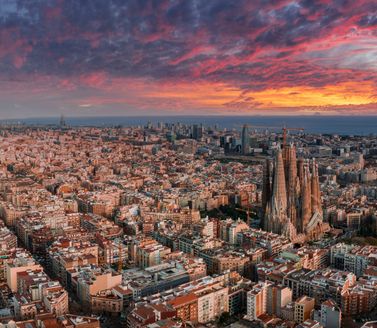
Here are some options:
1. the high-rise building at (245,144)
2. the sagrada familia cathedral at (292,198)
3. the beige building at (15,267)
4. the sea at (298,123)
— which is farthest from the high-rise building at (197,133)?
the beige building at (15,267)

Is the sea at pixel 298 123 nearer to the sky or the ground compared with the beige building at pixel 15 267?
nearer to the sky

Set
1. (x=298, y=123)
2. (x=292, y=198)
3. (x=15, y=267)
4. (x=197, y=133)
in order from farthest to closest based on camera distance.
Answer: (x=298, y=123) < (x=197, y=133) < (x=292, y=198) < (x=15, y=267)

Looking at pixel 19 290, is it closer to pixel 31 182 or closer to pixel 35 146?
pixel 31 182

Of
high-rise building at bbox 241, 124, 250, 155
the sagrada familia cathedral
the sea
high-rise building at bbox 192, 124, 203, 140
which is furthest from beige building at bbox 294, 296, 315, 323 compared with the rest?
the sea

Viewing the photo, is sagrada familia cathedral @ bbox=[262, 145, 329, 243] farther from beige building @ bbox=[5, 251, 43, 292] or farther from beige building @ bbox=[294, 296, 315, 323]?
beige building @ bbox=[5, 251, 43, 292]

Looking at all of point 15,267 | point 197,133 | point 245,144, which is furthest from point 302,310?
point 197,133

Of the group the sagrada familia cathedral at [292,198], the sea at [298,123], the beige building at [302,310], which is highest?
the sea at [298,123]

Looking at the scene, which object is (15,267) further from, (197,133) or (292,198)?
(197,133)

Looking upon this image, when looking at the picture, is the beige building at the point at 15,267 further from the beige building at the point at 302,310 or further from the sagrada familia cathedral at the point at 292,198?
the sagrada familia cathedral at the point at 292,198
